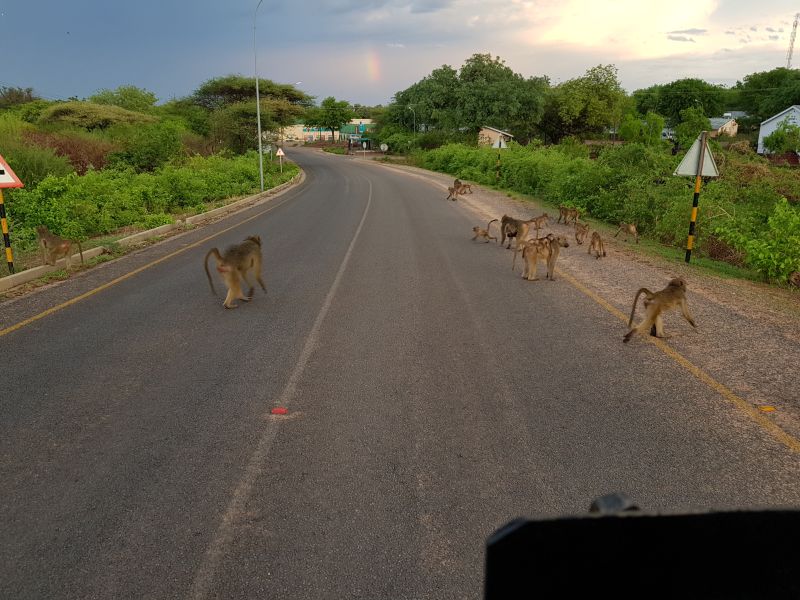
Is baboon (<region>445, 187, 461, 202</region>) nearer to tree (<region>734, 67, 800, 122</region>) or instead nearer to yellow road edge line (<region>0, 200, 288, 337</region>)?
yellow road edge line (<region>0, 200, 288, 337</region>)

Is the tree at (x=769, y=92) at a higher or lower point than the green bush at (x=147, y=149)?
higher

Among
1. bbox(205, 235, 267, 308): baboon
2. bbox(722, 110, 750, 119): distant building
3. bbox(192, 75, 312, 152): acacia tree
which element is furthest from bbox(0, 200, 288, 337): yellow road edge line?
bbox(722, 110, 750, 119): distant building

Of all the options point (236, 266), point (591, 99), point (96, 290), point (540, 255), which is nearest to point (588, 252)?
point (540, 255)

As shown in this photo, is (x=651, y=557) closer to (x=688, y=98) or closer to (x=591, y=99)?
(x=591, y=99)

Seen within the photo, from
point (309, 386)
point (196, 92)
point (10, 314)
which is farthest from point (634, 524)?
point (196, 92)

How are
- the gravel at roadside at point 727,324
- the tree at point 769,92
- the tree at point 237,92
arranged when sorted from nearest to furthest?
the gravel at roadside at point 727,324 → the tree at point 237,92 → the tree at point 769,92

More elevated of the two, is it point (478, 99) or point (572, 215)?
point (478, 99)

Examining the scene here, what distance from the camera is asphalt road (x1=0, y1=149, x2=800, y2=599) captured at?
11.7 feet

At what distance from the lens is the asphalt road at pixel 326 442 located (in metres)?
3.57

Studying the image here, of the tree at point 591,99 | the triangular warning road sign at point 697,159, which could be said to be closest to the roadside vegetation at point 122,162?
the triangular warning road sign at point 697,159

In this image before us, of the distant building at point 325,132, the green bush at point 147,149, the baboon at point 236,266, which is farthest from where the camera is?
the distant building at point 325,132

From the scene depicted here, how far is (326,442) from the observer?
16.5 feet

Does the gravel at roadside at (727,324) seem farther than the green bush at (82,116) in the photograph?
No

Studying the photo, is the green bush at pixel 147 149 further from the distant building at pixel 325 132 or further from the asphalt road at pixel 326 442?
the distant building at pixel 325 132
